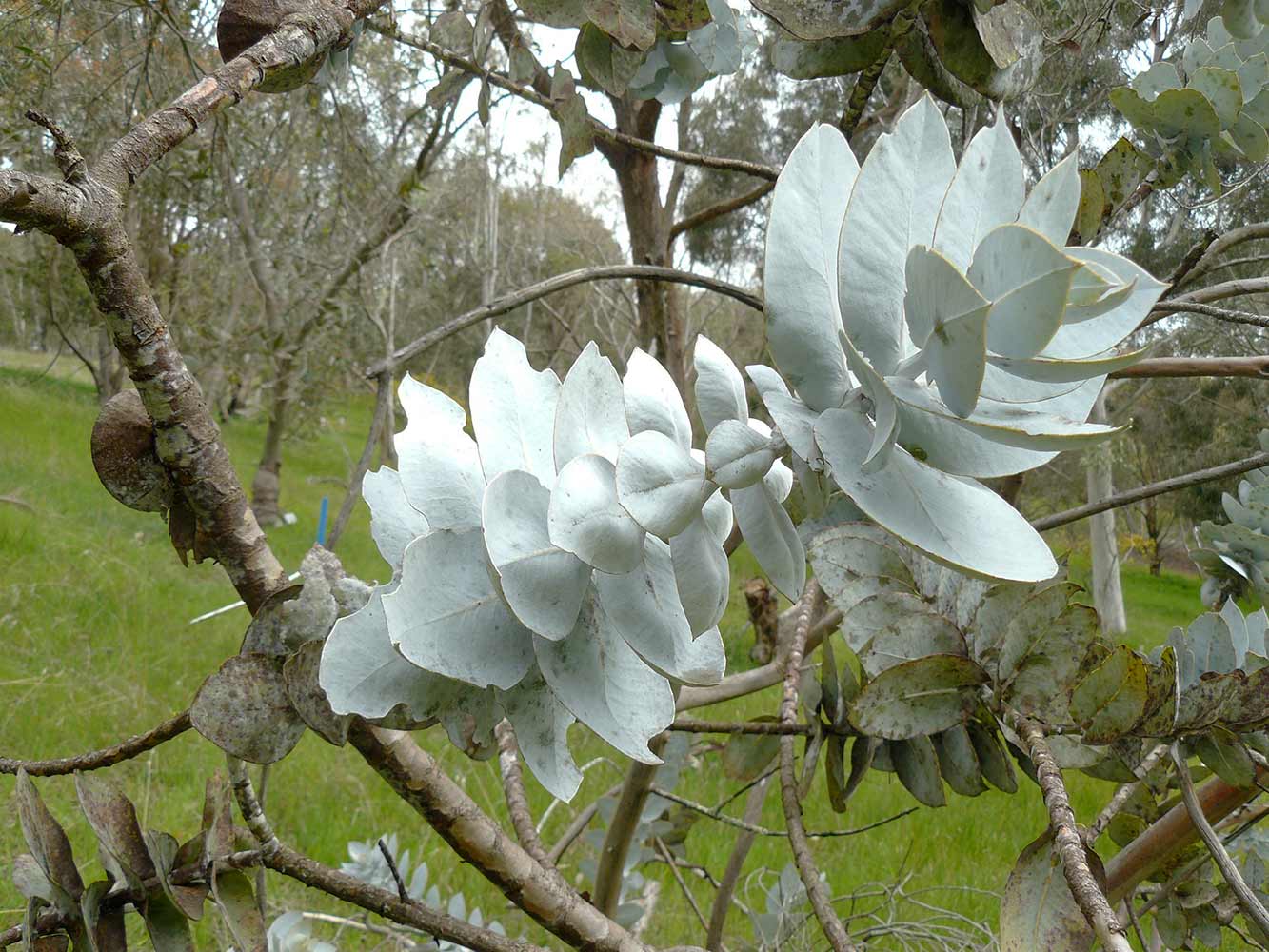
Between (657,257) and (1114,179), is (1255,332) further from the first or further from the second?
(1114,179)

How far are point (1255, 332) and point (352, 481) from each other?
3099 mm

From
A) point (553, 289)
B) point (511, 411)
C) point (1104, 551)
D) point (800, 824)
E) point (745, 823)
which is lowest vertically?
point (1104, 551)

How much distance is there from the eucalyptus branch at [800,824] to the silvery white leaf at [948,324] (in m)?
0.21

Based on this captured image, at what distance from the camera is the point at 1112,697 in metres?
0.42

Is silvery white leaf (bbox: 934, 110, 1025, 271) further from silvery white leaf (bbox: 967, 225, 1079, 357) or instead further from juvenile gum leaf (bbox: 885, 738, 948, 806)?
juvenile gum leaf (bbox: 885, 738, 948, 806)

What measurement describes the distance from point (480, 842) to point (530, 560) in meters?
0.23

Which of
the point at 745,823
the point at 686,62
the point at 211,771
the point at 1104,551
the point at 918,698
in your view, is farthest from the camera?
the point at 1104,551

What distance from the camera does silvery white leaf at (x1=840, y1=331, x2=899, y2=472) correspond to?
0.81ft

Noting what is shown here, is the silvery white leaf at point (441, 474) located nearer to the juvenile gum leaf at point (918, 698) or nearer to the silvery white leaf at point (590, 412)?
the silvery white leaf at point (590, 412)

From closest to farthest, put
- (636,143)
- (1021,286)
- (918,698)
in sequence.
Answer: (1021,286)
(918,698)
(636,143)

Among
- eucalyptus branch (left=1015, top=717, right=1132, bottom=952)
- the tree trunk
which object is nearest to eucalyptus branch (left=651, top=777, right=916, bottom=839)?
eucalyptus branch (left=1015, top=717, right=1132, bottom=952)

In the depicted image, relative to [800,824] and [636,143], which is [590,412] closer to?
[800,824]

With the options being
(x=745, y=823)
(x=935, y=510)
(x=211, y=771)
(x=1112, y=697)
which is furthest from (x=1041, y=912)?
(x=211, y=771)

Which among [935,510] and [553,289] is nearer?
[935,510]
